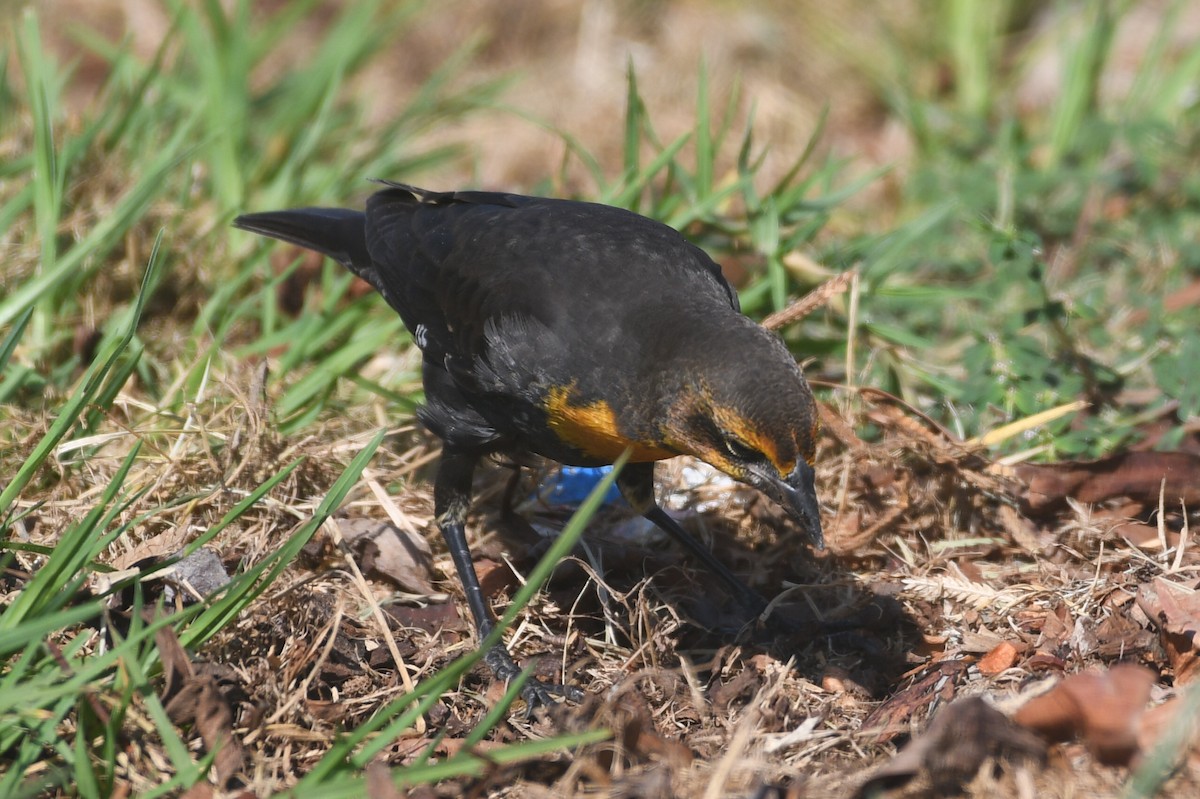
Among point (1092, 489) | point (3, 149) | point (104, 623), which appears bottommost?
point (1092, 489)

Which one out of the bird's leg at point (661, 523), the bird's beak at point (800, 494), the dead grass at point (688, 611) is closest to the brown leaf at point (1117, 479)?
the dead grass at point (688, 611)

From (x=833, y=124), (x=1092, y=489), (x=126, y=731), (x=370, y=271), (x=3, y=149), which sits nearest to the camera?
(x=126, y=731)

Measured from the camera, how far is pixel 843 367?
5.48 m

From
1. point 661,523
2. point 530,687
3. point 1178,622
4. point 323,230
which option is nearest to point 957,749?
point 1178,622

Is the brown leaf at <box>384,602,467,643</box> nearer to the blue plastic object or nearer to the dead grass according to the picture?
the dead grass

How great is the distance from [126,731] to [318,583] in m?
1.03

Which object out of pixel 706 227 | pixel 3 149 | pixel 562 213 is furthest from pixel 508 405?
pixel 3 149

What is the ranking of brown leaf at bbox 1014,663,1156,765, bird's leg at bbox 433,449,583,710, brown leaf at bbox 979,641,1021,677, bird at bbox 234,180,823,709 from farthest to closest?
bird's leg at bbox 433,449,583,710
brown leaf at bbox 979,641,1021,677
bird at bbox 234,180,823,709
brown leaf at bbox 1014,663,1156,765

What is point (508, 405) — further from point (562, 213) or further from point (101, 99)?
point (101, 99)

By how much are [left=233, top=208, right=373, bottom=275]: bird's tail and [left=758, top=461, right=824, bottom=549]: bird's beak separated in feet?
7.11

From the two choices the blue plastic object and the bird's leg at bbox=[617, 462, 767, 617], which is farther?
the blue plastic object

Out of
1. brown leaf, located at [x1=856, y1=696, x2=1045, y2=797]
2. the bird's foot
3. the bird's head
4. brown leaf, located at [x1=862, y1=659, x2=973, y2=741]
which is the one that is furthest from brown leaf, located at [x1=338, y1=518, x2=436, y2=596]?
brown leaf, located at [x1=856, y1=696, x2=1045, y2=797]

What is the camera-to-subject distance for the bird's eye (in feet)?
11.1

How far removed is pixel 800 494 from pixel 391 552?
5.48ft
